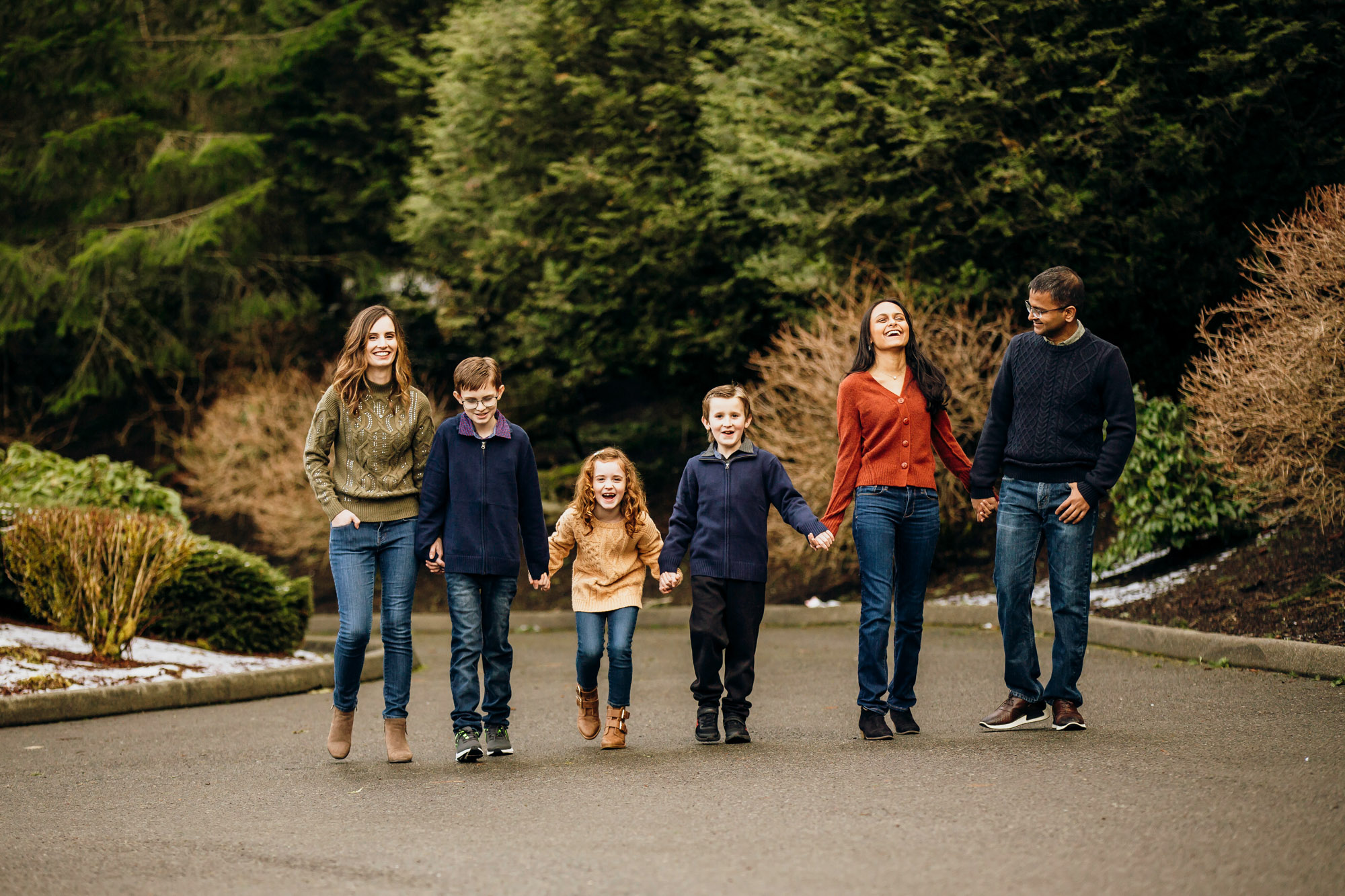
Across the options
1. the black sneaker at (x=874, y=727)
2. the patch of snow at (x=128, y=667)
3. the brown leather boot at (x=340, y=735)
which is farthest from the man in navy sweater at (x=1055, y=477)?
the patch of snow at (x=128, y=667)

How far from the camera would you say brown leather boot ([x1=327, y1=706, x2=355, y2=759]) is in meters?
6.31

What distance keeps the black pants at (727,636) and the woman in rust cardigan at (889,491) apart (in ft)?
1.83

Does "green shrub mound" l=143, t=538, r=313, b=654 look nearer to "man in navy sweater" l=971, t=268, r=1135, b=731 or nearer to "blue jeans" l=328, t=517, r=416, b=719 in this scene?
"blue jeans" l=328, t=517, r=416, b=719

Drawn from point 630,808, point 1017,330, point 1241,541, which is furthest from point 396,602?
point 1017,330

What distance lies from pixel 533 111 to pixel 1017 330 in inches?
419

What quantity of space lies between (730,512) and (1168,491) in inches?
262

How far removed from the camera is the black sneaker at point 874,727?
6285mm

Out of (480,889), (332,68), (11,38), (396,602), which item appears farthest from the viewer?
(332,68)

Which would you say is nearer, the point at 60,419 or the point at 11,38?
the point at 11,38

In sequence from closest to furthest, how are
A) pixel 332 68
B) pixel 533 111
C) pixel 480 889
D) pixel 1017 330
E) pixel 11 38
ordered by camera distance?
pixel 480 889 → pixel 1017 330 → pixel 533 111 → pixel 11 38 → pixel 332 68

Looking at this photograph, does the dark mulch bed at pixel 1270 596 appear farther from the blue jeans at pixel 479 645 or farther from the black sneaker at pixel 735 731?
the blue jeans at pixel 479 645

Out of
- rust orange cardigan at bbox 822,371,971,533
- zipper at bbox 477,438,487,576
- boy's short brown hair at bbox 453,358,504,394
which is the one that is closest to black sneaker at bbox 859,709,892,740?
rust orange cardigan at bbox 822,371,971,533

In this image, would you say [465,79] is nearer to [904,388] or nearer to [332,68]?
[332,68]

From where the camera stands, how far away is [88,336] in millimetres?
27578
